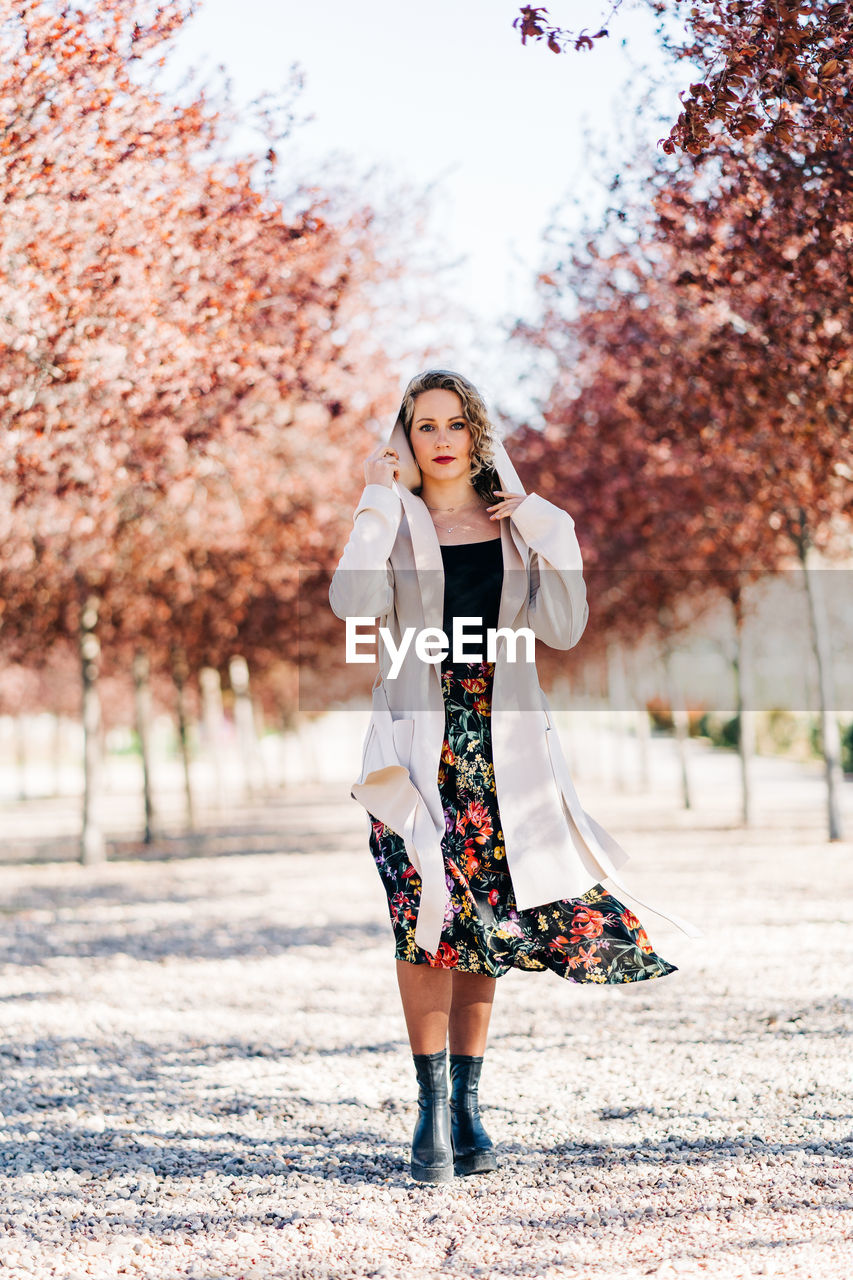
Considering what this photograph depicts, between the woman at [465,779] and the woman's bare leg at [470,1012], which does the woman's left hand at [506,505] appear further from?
the woman's bare leg at [470,1012]

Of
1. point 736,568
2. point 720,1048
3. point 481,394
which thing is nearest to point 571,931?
point 481,394

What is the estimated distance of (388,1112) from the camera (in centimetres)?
424

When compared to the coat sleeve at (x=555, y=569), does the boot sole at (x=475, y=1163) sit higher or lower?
lower

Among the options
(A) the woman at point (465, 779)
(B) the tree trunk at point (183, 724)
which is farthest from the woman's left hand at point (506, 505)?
(B) the tree trunk at point (183, 724)

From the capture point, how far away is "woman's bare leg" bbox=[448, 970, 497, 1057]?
3.45 m

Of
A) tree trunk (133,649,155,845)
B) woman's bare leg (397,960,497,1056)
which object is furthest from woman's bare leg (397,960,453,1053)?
tree trunk (133,649,155,845)

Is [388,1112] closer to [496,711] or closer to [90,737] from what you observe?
[496,711]

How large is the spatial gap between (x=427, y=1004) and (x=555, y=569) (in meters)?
1.19

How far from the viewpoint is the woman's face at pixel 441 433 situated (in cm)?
350

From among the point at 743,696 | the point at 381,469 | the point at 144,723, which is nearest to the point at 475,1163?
the point at 381,469

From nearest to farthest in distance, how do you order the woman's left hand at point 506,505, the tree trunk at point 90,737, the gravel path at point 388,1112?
the gravel path at point 388,1112 < the woman's left hand at point 506,505 < the tree trunk at point 90,737

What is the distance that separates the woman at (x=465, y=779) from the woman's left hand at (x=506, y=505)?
0.01 metres

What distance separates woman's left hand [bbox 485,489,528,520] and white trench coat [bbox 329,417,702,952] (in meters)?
0.03

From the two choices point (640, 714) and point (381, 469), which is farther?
point (640, 714)
